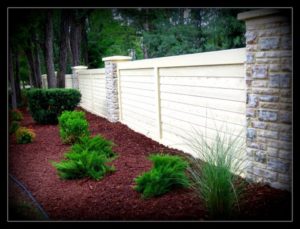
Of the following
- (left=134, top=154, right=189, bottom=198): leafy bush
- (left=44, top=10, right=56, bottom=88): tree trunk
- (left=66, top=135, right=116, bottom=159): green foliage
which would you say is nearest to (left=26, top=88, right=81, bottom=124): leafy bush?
(left=44, top=10, right=56, bottom=88): tree trunk

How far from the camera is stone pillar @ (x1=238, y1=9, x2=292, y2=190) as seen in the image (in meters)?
3.36

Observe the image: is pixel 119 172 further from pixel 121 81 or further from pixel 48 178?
pixel 121 81

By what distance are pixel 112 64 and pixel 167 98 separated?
279 cm

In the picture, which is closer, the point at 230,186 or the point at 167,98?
the point at 230,186

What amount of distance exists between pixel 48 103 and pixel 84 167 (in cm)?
477

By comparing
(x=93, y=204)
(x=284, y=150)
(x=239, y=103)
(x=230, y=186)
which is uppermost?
(x=239, y=103)

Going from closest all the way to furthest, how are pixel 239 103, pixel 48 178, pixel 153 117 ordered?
pixel 239 103 → pixel 48 178 → pixel 153 117

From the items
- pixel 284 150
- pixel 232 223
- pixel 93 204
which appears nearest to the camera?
pixel 232 223

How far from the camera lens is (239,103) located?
4078mm

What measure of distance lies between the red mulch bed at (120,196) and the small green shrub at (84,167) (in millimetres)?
75

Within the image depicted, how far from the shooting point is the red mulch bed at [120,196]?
10.9ft

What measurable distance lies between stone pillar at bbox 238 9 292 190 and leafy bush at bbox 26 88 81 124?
5981 mm

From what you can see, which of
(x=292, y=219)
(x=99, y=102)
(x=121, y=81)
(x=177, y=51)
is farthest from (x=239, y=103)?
(x=177, y=51)

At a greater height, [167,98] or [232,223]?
[167,98]
